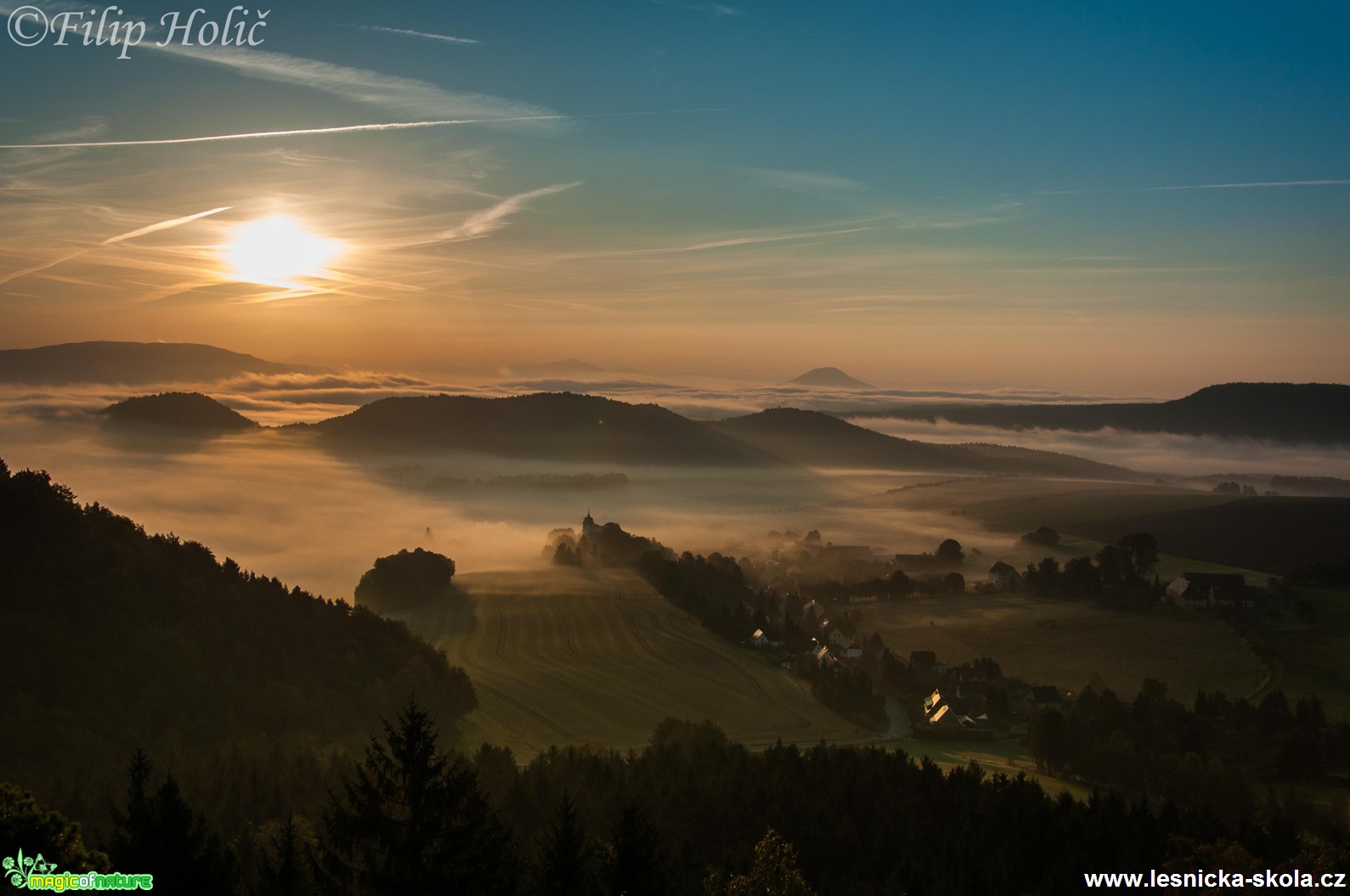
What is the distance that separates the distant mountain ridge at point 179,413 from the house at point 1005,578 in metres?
120

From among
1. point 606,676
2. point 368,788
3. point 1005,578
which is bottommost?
point 606,676

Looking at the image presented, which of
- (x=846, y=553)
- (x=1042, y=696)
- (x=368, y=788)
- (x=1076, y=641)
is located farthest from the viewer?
(x=846, y=553)

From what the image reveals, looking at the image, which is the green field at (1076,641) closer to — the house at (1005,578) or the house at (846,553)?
the house at (1005,578)

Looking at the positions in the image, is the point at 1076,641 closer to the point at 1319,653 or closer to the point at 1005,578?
the point at 1319,653

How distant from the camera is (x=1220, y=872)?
23.6 meters

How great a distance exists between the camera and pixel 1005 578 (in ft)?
269

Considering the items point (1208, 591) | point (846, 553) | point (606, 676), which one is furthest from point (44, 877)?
point (846, 553)

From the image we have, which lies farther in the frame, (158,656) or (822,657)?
(822,657)

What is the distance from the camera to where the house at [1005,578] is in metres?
80.8

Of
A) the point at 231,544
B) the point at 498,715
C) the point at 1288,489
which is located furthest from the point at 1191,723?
the point at 1288,489

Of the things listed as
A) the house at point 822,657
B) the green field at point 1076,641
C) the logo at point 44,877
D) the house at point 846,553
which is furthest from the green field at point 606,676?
the logo at point 44,877

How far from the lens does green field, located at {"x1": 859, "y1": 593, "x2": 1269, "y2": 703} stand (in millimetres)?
55344

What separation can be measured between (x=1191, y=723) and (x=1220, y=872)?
80.2ft

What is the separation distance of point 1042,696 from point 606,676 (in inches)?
984
